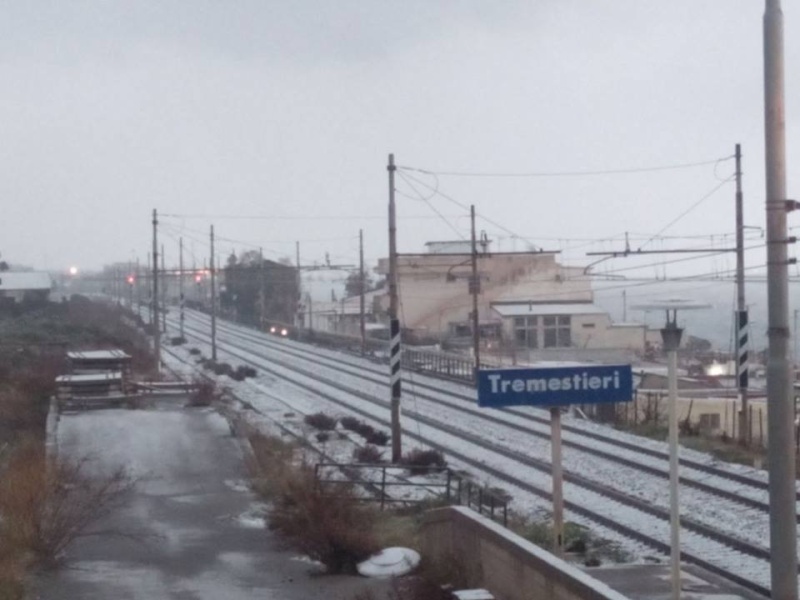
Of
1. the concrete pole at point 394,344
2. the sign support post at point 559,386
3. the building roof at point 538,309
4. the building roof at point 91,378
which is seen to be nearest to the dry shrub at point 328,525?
the sign support post at point 559,386

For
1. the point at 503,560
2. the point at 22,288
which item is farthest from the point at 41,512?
the point at 22,288

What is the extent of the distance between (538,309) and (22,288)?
50110 millimetres

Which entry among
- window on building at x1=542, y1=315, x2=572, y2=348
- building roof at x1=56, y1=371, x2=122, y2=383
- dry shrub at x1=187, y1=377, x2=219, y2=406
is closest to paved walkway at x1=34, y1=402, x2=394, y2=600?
dry shrub at x1=187, y1=377, x2=219, y2=406

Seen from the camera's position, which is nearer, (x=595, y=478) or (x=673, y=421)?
(x=673, y=421)

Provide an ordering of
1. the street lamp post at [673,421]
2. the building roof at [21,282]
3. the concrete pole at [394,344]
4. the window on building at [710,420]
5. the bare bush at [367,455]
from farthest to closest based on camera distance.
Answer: the building roof at [21,282], the window on building at [710,420], the bare bush at [367,455], the concrete pole at [394,344], the street lamp post at [673,421]

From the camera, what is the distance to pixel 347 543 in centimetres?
1494

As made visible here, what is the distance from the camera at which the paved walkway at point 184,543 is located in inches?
551

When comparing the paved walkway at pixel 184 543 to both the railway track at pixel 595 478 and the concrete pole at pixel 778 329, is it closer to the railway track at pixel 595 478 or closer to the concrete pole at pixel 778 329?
the railway track at pixel 595 478

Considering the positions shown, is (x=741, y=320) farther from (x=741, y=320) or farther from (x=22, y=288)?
(x=22, y=288)

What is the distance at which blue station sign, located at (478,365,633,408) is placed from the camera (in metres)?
12.8

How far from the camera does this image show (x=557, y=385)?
1290 centimetres

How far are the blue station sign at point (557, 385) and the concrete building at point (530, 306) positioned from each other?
121 ft

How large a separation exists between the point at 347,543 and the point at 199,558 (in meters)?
2.15

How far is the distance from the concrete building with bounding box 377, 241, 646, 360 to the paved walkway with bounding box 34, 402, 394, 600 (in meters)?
25.8
